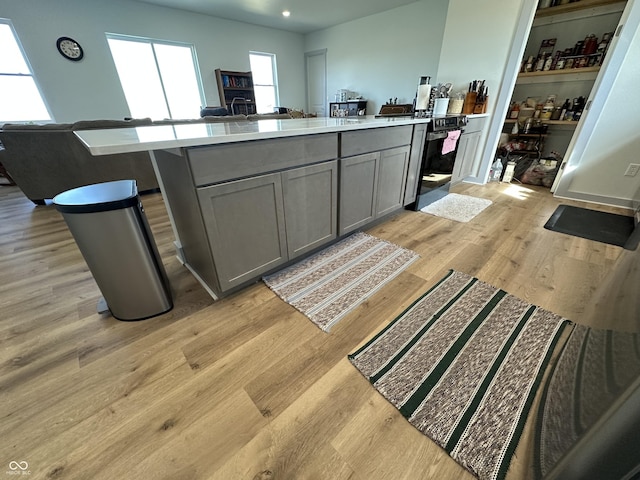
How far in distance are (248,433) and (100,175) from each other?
11.5ft

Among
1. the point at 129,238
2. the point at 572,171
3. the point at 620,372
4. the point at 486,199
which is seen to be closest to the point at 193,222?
the point at 129,238

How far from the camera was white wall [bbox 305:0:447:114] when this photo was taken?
4.92m

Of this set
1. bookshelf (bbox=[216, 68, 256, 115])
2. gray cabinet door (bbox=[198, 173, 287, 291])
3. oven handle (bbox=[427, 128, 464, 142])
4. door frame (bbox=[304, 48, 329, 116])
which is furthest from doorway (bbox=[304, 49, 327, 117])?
gray cabinet door (bbox=[198, 173, 287, 291])

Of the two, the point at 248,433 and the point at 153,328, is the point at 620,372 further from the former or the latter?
the point at 153,328

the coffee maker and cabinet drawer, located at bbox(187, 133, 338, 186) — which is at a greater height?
the coffee maker

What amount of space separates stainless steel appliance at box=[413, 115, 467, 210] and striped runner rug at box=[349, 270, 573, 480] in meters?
1.41

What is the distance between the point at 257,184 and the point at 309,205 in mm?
421

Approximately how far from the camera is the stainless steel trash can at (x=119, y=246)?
3.72ft

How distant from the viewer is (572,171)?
9.37 feet

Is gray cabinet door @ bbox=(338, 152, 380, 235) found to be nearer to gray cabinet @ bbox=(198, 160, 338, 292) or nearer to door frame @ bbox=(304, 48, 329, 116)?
gray cabinet @ bbox=(198, 160, 338, 292)

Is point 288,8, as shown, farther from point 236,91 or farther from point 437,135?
point 437,135

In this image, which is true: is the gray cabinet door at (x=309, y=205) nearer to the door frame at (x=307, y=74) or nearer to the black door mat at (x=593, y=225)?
the black door mat at (x=593, y=225)

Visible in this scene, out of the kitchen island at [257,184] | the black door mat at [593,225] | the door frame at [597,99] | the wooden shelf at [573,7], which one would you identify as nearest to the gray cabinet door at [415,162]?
the kitchen island at [257,184]

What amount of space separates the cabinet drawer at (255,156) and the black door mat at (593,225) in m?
2.23
